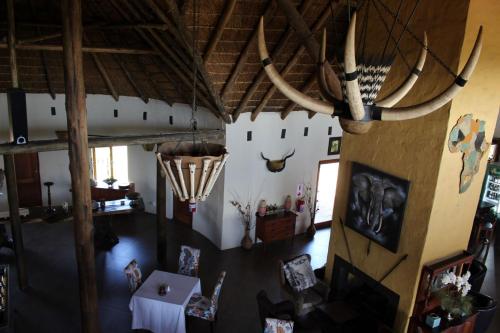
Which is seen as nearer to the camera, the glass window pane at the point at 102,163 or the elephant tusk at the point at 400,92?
the elephant tusk at the point at 400,92

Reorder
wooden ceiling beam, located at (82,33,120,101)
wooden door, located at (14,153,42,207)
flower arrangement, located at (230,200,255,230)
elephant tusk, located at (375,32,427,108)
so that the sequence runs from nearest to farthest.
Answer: elephant tusk, located at (375,32,427,108) < wooden ceiling beam, located at (82,33,120,101) < flower arrangement, located at (230,200,255,230) < wooden door, located at (14,153,42,207)

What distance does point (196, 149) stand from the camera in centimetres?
390

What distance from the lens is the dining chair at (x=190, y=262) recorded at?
683 cm

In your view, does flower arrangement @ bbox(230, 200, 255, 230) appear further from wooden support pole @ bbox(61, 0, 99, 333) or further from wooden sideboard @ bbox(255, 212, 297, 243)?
wooden support pole @ bbox(61, 0, 99, 333)

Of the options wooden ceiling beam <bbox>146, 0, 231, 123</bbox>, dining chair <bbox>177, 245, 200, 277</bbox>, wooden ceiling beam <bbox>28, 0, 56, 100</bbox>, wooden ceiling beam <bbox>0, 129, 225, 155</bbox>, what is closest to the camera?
wooden ceiling beam <bbox>146, 0, 231, 123</bbox>

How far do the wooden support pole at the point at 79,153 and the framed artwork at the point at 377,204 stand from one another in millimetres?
3614

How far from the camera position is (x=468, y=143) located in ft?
15.9

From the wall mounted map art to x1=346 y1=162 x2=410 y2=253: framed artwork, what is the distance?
711 millimetres

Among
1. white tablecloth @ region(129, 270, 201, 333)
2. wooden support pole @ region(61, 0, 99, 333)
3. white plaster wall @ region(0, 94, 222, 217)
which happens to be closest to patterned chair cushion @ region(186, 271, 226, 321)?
A: white tablecloth @ region(129, 270, 201, 333)

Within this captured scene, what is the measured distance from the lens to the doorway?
10.3m

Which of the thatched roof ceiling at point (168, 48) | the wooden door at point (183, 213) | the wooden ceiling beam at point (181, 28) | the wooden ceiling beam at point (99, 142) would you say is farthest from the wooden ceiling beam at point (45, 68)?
the wooden door at point (183, 213)

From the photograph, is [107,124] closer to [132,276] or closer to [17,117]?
[17,117]

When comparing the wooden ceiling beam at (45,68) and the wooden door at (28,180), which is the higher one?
the wooden ceiling beam at (45,68)

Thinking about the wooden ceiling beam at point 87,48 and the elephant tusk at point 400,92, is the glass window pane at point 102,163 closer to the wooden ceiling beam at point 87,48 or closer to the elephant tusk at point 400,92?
Answer: the wooden ceiling beam at point 87,48
